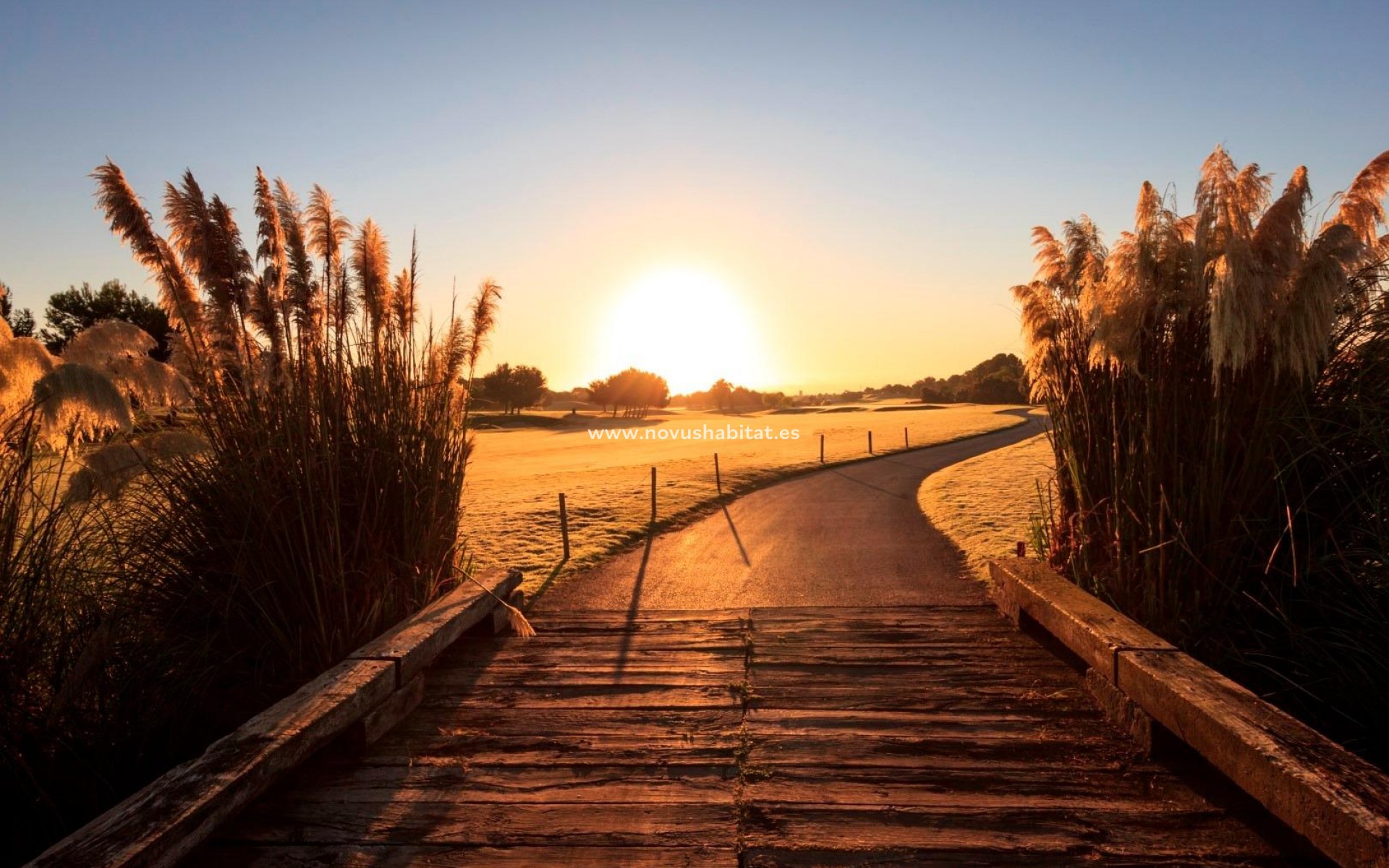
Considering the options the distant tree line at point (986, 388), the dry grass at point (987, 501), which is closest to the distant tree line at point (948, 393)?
the distant tree line at point (986, 388)

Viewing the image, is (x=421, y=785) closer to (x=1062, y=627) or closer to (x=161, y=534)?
(x=161, y=534)

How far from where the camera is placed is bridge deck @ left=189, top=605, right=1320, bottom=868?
3.06 m

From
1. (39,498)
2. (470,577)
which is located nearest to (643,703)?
(470,577)

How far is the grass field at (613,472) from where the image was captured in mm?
13914

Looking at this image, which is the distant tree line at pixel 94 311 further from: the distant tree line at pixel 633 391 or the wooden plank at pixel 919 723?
the distant tree line at pixel 633 391

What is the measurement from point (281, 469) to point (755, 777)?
11.2 feet

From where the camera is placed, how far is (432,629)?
482 cm

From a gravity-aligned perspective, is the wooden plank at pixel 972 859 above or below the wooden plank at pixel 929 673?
below

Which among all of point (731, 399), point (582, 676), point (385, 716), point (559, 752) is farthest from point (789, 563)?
point (731, 399)

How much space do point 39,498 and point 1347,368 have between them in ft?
25.0

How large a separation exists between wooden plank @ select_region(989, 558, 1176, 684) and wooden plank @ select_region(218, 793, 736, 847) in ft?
7.60

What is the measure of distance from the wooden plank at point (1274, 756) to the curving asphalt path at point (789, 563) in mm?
3283

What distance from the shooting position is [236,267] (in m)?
5.31

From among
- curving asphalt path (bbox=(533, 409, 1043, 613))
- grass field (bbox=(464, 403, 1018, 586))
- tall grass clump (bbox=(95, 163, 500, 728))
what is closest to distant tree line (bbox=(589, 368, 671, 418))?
grass field (bbox=(464, 403, 1018, 586))
